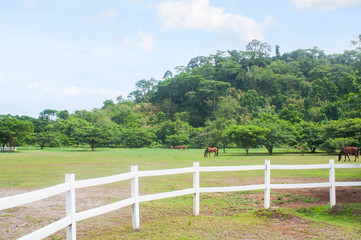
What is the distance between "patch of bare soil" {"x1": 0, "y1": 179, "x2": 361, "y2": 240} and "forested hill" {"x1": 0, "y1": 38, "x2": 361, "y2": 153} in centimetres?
2706

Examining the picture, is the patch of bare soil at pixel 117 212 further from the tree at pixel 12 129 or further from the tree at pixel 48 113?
the tree at pixel 48 113

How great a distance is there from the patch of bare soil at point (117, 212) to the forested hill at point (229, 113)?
27.1 meters

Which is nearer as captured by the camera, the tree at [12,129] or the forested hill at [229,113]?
the forested hill at [229,113]

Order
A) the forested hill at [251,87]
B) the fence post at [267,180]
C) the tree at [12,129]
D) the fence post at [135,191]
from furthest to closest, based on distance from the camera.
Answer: the forested hill at [251,87] → the tree at [12,129] → the fence post at [267,180] → the fence post at [135,191]

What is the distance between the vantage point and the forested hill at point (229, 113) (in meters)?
43.2

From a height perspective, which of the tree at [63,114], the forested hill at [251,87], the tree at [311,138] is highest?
the forested hill at [251,87]

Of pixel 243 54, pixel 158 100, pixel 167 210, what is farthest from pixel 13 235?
pixel 243 54

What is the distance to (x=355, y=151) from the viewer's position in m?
28.1

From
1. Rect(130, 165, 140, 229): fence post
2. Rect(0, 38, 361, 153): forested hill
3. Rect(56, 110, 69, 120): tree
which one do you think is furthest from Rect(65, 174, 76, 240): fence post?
Rect(56, 110, 69, 120): tree

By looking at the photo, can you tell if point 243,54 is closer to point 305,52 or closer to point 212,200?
point 305,52

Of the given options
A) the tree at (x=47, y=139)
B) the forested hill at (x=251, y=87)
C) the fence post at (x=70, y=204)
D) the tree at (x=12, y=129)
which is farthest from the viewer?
the forested hill at (x=251, y=87)

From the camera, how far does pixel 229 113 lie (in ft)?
240

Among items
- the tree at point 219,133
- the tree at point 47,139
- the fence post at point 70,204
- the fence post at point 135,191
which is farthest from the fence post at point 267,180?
the tree at point 47,139

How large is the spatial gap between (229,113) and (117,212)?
6527cm
